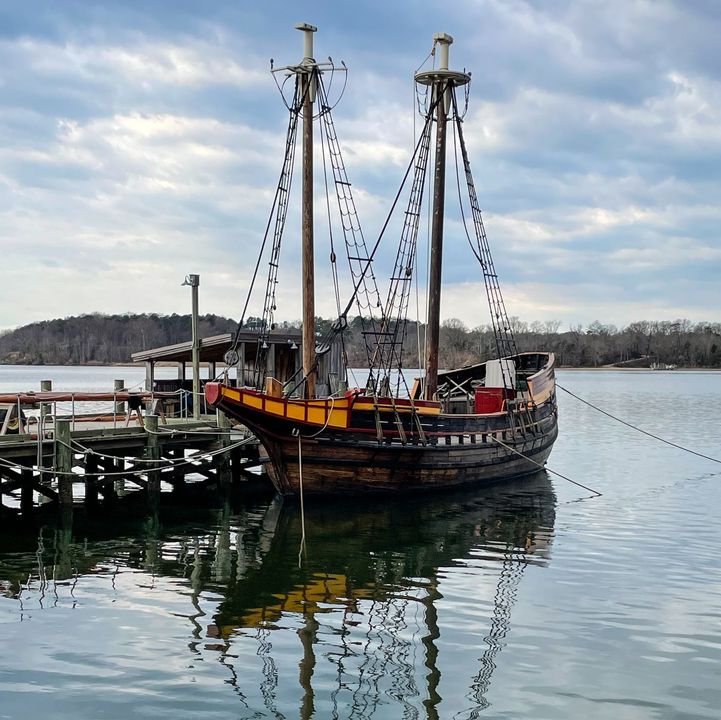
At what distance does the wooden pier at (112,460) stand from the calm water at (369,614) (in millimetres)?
1702

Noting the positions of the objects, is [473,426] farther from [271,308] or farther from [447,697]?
[447,697]

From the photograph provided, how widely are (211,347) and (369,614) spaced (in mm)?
16720

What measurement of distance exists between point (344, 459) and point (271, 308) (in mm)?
6066

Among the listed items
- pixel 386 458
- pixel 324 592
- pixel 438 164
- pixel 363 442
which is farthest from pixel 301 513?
pixel 438 164

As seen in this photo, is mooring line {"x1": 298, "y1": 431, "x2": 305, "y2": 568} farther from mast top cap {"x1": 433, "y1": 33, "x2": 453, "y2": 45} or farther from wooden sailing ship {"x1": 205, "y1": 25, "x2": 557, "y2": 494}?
mast top cap {"x1": 433, "y1": 33, "x2": 453, "y2": 45}

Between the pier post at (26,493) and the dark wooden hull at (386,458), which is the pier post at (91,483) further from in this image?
the dark wooden hull at (386,458)

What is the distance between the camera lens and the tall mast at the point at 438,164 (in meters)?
28.8

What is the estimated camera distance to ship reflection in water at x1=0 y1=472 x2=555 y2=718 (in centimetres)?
1069

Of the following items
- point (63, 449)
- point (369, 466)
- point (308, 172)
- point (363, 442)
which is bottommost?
point (369, 466)

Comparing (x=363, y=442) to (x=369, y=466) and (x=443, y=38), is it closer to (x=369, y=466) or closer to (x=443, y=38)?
(x=369, y=466)

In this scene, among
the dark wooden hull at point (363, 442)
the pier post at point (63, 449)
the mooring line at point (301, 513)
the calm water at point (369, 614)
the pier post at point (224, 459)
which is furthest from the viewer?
the pier post at point (224, 459)

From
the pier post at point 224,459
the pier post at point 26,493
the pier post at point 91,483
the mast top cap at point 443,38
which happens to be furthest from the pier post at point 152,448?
the mast top cap at point 443,38

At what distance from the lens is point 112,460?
2441 cm

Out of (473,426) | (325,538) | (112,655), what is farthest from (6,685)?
(473,426)
